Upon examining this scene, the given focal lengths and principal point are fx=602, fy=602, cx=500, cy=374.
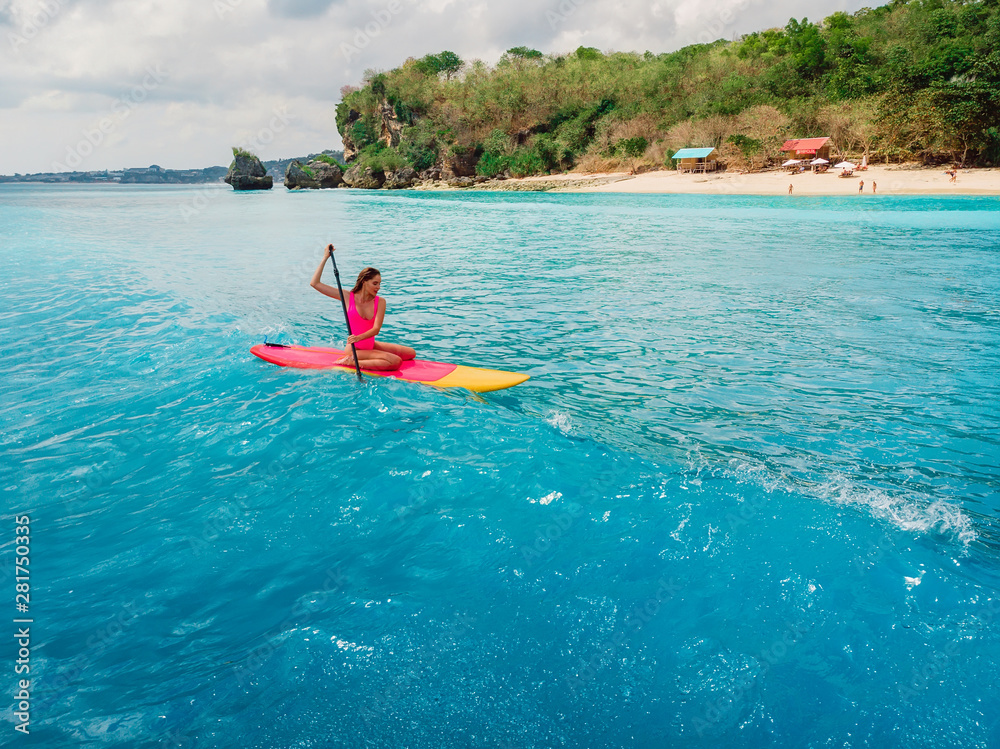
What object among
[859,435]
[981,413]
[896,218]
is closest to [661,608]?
[859,435]

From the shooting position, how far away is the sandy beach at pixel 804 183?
3311 cm

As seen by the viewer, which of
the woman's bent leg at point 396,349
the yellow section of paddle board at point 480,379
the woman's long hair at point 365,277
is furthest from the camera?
the woman's bent leg at point 396,349

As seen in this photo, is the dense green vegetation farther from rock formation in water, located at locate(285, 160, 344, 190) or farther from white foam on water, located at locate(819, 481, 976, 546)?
white foam on water, located at locate(819, 481, 976, 546)

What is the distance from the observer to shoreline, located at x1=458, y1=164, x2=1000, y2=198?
33.2 meters

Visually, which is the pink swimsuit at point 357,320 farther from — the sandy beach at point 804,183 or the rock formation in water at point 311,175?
the rock formation in water at point 311,175

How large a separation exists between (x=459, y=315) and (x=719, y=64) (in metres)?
58.1

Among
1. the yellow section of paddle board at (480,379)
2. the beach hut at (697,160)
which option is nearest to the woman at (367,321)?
the yellow section of paddle board at (480,379)

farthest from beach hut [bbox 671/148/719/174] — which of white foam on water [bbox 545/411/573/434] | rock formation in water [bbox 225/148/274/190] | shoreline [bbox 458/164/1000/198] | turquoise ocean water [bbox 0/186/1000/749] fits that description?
rock formation in water [bbox 225/148/274/190]

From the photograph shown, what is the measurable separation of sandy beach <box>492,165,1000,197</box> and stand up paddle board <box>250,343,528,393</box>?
35.2m

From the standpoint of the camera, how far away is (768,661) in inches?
116

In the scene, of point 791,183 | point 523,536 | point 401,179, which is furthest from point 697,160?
point 523,536

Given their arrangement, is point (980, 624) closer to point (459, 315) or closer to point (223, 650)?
point (223, 650)

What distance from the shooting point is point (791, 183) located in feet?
126

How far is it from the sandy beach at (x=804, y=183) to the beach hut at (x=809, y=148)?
6.46 ft
